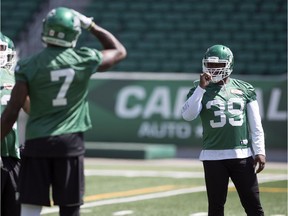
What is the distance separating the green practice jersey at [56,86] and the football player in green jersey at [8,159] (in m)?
0.86

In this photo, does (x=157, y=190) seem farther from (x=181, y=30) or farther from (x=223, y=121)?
(x=181, y=30)

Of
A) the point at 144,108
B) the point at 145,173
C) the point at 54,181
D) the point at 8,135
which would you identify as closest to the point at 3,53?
the point at 8,135

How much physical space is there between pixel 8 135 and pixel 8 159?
7.3 inches

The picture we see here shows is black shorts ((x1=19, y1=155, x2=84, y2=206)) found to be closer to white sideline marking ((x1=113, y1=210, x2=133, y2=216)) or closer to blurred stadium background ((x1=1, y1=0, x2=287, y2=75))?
white sideline marking ((x1=113, y1=210, x2=133, y2=216))

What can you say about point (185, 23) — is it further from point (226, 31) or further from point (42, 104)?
point (42, 104)

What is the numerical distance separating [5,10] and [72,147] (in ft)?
61.9

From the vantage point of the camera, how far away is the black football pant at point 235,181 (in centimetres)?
717

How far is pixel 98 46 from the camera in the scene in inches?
862

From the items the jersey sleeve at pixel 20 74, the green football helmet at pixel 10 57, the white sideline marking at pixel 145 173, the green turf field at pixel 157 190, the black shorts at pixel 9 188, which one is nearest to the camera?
the jersey sleeve at pixel 20 74

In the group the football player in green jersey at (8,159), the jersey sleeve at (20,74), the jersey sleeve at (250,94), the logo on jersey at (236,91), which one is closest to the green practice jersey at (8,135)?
the football player in green jersey at (8,159)

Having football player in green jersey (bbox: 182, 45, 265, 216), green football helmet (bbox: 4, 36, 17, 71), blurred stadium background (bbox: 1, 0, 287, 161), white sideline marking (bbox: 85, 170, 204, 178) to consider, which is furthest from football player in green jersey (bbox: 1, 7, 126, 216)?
blurred stadium background (bbox: 1, 0, 287, 161)

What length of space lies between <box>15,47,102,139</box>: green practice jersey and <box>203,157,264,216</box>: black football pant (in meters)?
1.87

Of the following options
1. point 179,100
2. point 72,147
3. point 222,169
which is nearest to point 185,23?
point 179,100

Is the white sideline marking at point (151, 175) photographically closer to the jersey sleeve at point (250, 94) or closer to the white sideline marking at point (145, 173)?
the white sideline marking at point (145, 173)
